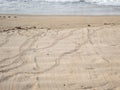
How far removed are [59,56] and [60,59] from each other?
151 millimetres

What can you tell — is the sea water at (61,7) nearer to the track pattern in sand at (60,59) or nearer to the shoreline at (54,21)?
the shoreline at (54,21)

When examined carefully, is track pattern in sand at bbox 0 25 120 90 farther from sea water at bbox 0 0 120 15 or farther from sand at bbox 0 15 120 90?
sea water at bbox 0 0 120 15

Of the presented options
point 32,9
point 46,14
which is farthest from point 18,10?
point 46,14

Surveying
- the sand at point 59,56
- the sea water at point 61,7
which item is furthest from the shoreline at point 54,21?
the sea water at point 61,7

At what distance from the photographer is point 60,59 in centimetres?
480

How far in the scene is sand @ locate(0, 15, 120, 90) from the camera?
4008 millimetres

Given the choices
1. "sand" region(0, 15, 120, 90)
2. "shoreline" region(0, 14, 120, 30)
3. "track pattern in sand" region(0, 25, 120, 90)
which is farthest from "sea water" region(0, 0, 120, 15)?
"track pattern in sand" region(0, 25, 120, 90)

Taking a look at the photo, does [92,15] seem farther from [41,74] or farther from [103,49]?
[41,74]

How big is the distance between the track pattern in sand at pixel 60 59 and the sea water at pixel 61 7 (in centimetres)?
249

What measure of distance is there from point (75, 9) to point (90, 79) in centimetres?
565

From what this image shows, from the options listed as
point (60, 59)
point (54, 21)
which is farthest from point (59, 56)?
point (54, 21)

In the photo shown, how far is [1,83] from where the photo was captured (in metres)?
3.98

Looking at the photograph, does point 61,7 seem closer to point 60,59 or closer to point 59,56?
point 59,56

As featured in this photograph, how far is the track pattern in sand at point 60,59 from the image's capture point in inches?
157
